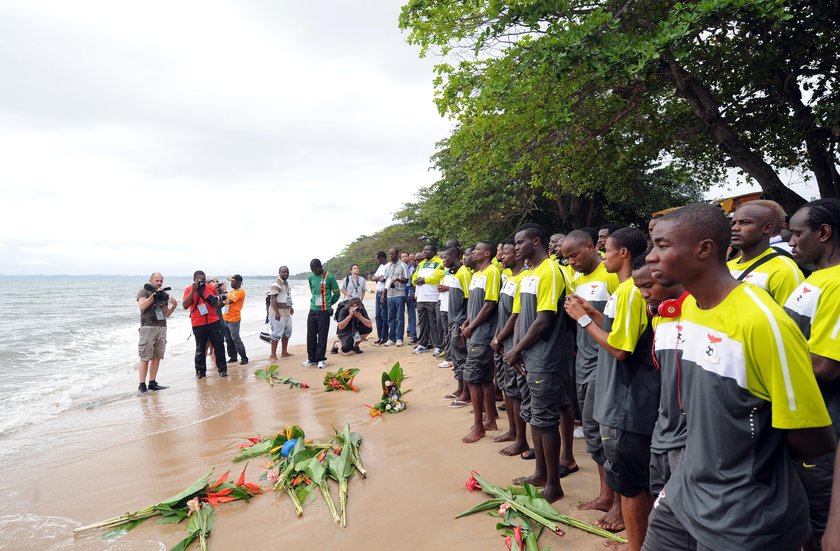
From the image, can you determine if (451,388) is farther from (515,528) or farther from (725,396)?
(725,396)

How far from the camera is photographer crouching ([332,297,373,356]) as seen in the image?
34.5 feet

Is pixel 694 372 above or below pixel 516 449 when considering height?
above

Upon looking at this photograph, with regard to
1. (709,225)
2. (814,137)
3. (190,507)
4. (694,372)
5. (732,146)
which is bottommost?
(190,507)

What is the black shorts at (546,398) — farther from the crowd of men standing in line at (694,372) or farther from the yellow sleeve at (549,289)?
the yellow sleeve at (549,289)

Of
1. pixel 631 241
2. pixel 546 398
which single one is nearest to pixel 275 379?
pixel 546 398

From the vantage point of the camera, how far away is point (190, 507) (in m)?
3.73

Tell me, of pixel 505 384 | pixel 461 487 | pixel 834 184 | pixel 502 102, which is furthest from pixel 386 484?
pixel 834 184

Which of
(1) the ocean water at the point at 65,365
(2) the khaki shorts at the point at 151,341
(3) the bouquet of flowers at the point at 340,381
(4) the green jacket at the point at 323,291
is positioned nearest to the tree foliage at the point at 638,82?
(4) the green jacket at the point at 323,291

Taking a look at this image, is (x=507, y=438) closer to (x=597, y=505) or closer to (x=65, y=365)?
(x=597, y=505)

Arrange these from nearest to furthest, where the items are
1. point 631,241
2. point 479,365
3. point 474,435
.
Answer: point 631,241 < point 474,435 < point 479,365

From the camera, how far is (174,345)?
15.8m

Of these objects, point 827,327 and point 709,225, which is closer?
point 709,225

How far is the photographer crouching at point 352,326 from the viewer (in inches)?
414

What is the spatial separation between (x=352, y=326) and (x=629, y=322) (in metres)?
8.63
